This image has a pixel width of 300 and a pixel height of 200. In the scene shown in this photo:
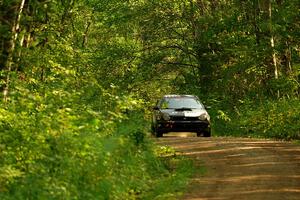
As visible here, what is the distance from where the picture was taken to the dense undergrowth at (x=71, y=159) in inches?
372

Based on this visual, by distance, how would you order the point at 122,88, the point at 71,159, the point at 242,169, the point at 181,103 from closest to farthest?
1. the point at 71,159
2. the point at 242,169
3. the point at 181,103
4. the point at 122,88

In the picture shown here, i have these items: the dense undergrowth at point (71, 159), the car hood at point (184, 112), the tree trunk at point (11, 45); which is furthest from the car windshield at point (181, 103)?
the dense undergrowth at point (71, 159)

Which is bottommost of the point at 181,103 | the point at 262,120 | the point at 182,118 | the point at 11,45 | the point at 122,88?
the point at 262,120

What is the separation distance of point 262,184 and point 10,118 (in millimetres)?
5244

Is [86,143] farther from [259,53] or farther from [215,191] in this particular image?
[259,53]

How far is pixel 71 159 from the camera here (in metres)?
10.1

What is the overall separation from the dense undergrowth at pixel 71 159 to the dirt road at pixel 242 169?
56 cm

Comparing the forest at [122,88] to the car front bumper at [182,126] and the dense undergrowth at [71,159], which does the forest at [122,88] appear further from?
the car front bumper at [182,126]

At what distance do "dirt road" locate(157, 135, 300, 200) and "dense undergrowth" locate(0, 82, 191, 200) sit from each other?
0.56m

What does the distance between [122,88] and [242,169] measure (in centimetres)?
2275

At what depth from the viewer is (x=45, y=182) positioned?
9.06 m

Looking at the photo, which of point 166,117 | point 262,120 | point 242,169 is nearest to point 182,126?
point 166,117

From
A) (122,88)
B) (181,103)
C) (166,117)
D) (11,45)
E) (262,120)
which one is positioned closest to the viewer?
(11,45)

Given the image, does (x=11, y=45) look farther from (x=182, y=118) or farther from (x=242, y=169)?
(x=242, y=169)
